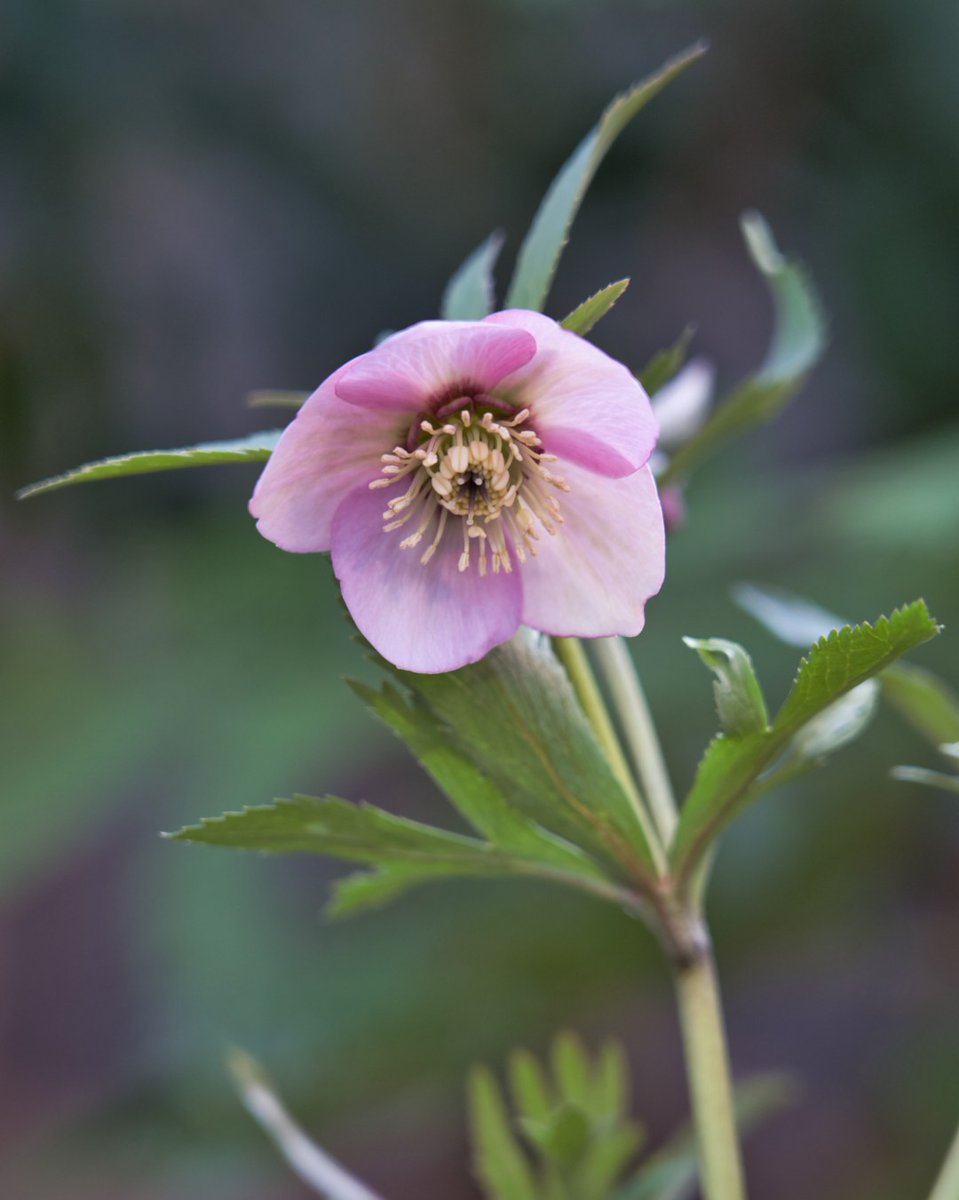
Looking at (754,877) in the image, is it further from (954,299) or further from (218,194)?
(218,194)

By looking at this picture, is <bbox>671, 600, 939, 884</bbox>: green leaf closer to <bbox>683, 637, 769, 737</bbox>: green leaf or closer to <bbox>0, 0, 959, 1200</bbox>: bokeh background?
<bbox>683, 637, 769, 737</bbox>: green leaf

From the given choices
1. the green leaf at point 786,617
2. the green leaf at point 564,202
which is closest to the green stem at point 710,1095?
the green leaf at point 786,617

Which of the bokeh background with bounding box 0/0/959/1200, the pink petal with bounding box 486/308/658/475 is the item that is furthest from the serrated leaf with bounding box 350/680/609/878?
the bokeh background with bounding box 0/0/959/1200

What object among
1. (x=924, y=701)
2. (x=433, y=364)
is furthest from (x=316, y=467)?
(x=924, y=701)

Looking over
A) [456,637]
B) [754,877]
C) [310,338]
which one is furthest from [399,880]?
[310,338]

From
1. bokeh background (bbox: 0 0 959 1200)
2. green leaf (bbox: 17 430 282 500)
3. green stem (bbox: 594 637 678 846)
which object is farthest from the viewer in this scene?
bokeh background (bbox: 0 0 959 1200)

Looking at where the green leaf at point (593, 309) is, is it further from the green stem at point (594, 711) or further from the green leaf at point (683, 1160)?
the green leaf at point (683, 1160)
